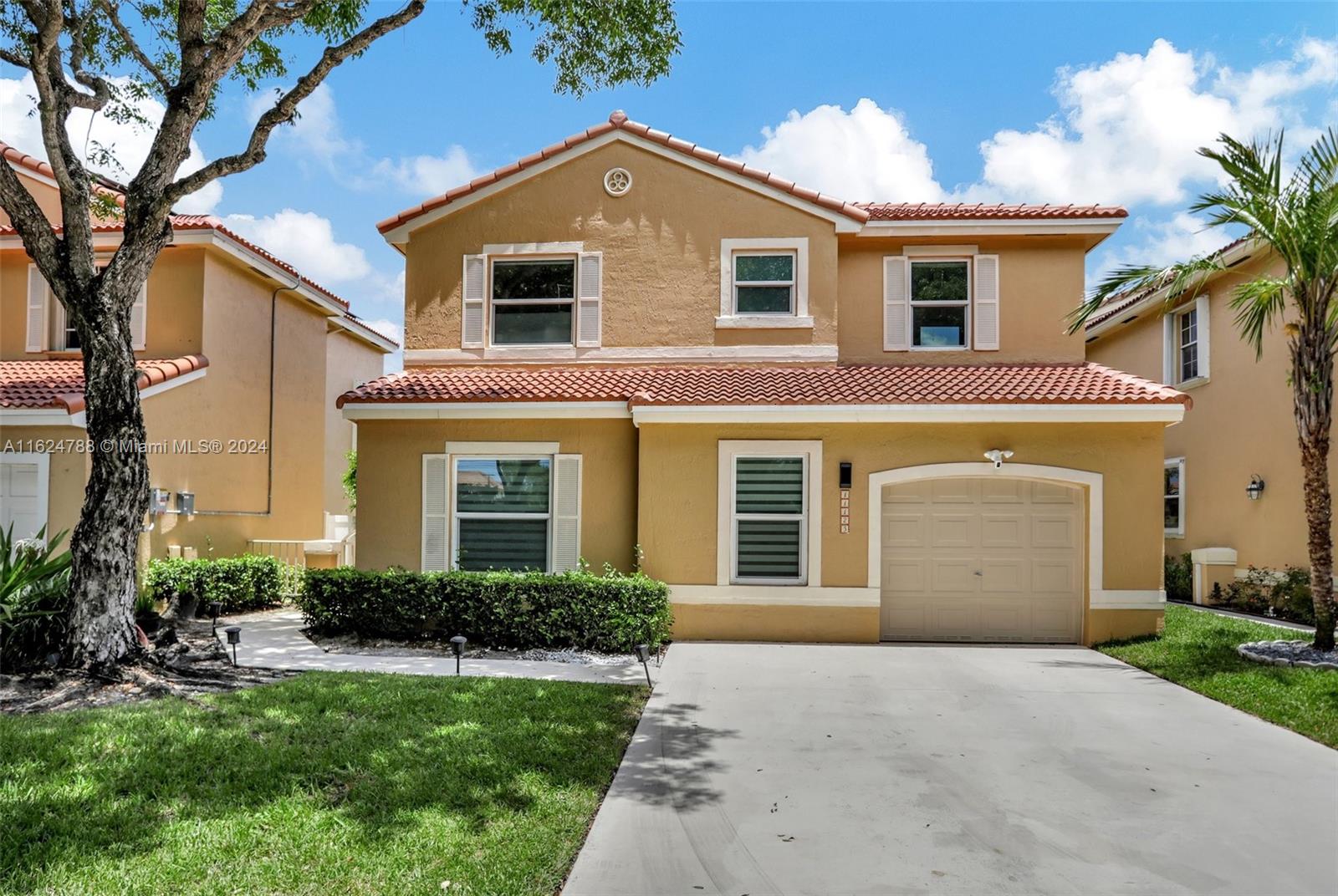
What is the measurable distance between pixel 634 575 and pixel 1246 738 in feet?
21.9

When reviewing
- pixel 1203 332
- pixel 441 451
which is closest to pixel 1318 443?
pixel 1203 332

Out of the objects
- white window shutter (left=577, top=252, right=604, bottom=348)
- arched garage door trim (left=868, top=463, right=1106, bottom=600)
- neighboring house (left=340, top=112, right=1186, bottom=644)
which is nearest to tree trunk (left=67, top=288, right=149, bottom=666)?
neighboring house (left=340, top=112, right=1186, bottom=644)

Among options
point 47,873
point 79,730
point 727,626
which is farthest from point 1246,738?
point 79,730

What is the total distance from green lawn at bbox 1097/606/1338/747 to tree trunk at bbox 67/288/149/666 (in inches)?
436

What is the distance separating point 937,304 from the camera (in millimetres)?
13422

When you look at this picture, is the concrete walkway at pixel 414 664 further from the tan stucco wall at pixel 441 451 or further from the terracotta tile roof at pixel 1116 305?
the terracotta tile roof at pixel 1116 305

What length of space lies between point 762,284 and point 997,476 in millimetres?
4793

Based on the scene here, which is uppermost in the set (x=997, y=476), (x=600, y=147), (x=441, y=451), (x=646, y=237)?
(x=600, y=147)

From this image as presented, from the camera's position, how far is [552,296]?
43.4ft

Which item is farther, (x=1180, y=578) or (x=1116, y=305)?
(x=1116, y=305)

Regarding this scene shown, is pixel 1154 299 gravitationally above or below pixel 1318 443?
above

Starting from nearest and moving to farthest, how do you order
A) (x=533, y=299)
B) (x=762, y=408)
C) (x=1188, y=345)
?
(x=762, y=408), (x=533, y=299), (x=1188, y=345)

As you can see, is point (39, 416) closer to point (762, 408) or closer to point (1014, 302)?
point (762, 408)

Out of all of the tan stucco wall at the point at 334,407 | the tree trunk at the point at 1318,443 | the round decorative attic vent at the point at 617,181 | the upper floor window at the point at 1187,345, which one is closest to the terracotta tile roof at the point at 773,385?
the tree trunk at the point at 1318,443
